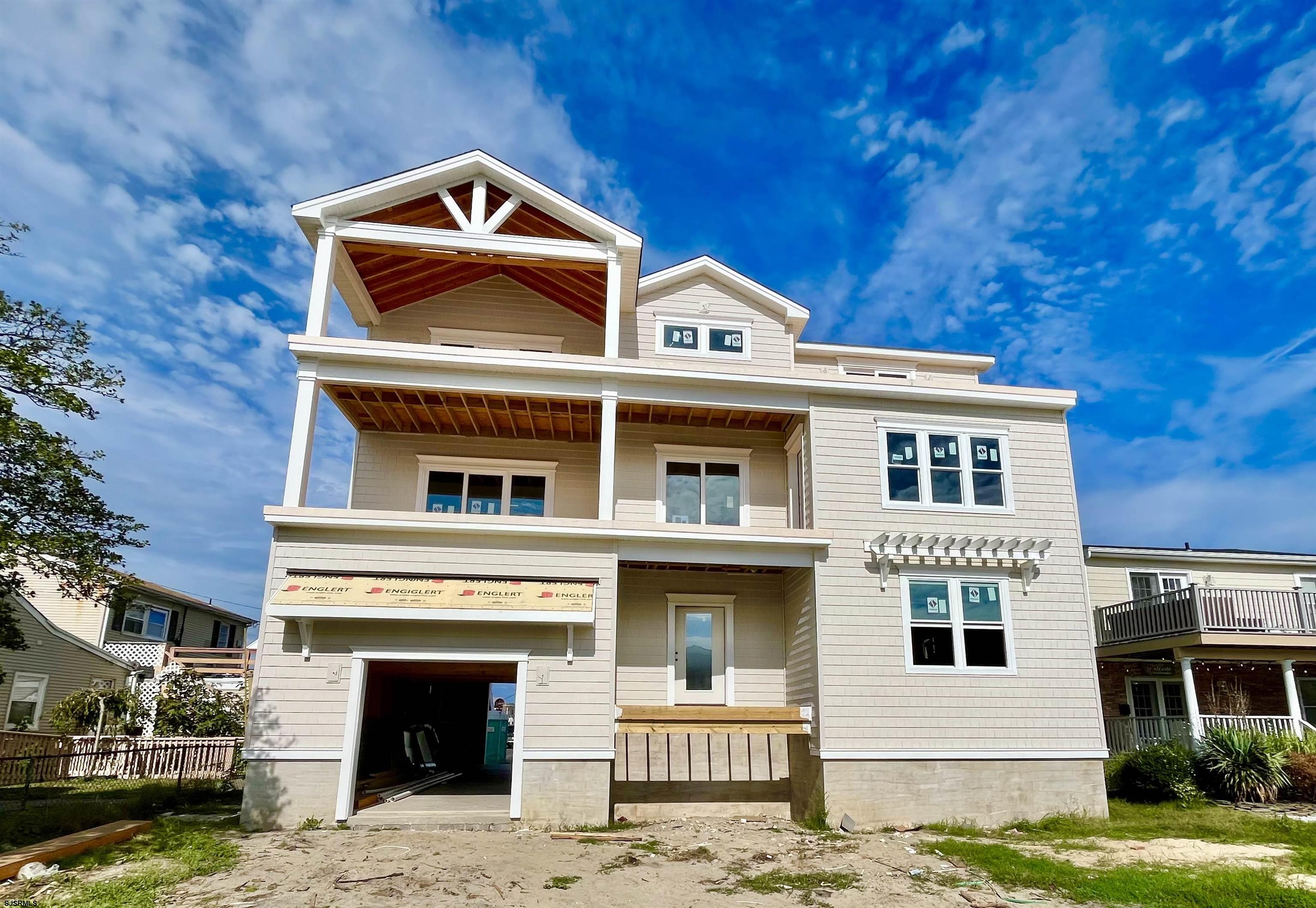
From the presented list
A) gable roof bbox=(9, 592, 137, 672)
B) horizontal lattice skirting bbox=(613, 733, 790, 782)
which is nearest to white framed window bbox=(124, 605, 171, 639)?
gable roof bbox=(9, 592, 137, 672)

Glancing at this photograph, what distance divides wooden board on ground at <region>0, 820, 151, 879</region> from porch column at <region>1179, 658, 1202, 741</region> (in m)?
19.1

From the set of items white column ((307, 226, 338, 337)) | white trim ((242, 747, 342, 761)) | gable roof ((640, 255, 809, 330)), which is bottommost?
white trim ((242, 747, 342, 761))

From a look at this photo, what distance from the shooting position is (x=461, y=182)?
53.7 feet

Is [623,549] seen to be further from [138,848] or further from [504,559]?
[138,848]

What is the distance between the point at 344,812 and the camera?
12930 millimetres

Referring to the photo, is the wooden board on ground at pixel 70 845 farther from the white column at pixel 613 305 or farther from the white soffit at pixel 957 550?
the white soffit at pixel 957 550

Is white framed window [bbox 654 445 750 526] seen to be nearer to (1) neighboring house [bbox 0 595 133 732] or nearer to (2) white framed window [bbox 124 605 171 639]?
(1) neighboring house [bbox 0 595 133 732]

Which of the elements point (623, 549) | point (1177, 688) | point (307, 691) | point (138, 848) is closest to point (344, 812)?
point (307, 691)

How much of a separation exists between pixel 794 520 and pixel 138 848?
11778 millimetres

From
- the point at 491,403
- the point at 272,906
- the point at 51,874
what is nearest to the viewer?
the point at 272,906

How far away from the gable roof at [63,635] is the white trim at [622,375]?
52.9ft

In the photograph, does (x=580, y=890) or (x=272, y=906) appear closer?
(x=272, y=906)

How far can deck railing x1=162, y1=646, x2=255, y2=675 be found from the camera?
2653 centimetres

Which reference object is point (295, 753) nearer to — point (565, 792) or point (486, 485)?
point (565, 792)
